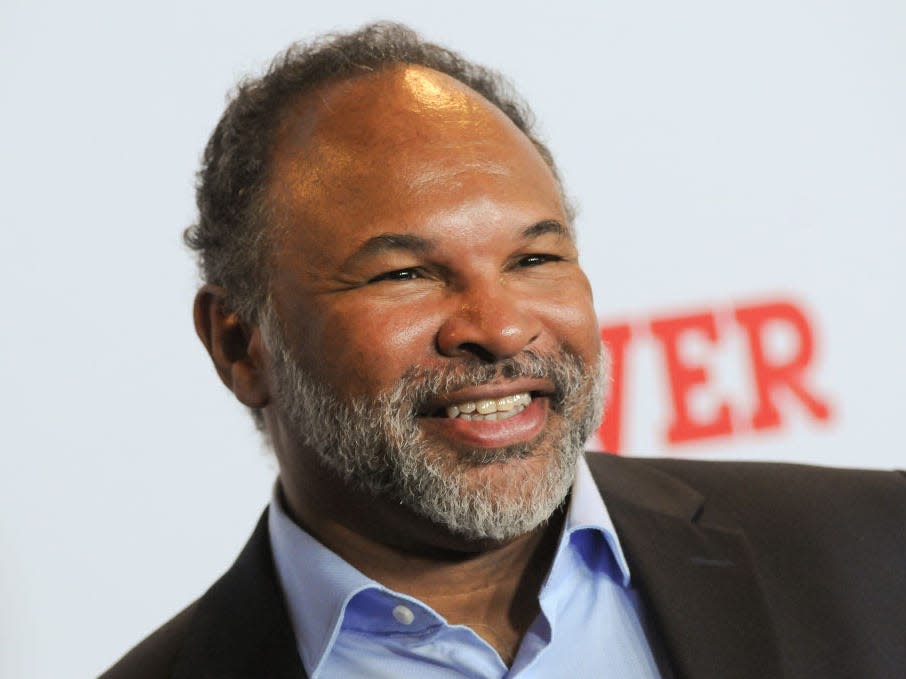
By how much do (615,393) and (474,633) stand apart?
1170 millimetres

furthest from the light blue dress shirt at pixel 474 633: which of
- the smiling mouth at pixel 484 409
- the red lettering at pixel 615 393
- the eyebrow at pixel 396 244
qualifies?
the red lettering at pixel 615 393

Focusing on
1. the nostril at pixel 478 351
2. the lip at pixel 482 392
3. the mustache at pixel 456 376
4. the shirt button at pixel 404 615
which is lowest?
the shirt button at pixel 404 615

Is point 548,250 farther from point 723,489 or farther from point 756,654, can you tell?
point 756,654

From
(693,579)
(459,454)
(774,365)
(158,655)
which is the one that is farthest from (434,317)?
(774,365)

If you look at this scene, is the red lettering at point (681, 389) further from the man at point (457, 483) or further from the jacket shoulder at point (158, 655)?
the jacket shoulder at point (158, 655)

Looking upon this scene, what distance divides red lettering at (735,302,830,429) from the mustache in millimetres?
1208

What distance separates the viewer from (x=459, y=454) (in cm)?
169

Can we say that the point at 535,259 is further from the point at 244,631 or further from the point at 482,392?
the point at 244,631

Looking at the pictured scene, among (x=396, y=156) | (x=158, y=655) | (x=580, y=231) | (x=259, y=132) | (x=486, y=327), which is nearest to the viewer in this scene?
(x=486, y=327)

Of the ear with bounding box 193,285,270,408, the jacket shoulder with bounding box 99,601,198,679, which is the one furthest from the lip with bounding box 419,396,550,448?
the jacket shoulder with bounding box 99,601,198,679

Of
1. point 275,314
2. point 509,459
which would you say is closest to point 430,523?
point 509,459

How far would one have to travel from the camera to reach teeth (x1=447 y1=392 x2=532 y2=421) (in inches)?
66.4

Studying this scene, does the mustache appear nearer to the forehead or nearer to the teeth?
the teeth

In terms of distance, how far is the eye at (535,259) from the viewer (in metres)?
1.77
